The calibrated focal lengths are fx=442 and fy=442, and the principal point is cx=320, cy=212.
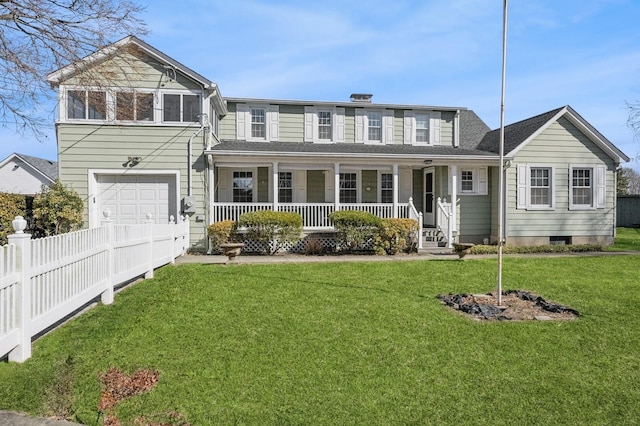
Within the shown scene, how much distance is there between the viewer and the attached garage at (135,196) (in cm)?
1435

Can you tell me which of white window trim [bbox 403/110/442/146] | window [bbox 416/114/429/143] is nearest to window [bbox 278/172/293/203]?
white window trim [bbox 403/110/442/146]

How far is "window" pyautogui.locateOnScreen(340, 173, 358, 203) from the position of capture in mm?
17781

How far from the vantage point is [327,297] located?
7.54m

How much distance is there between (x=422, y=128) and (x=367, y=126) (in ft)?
8.00

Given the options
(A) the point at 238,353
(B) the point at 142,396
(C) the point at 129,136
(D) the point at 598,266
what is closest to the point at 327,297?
(A) the point at 238,353

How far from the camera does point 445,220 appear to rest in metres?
15.6

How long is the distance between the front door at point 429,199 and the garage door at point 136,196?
9.62 meters

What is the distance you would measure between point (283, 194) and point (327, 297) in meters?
10.1

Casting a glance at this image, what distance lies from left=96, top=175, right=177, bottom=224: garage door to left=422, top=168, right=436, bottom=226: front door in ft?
31.6

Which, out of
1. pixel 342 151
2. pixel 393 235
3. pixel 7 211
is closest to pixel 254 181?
pixel 342 151

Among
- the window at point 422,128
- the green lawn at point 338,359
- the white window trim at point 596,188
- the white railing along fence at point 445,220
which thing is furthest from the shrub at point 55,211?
the white window trim at point 596,188

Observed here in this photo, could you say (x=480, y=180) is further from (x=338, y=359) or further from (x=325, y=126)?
(x=338, y=359)

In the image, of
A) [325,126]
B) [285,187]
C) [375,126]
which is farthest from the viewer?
[375,126]

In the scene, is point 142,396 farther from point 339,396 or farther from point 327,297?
point 327,297
